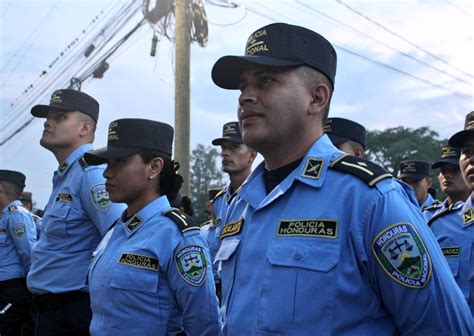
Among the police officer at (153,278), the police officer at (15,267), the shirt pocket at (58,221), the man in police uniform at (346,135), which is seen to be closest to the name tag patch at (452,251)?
the man in police uniform at (346,135)

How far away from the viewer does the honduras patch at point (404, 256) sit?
6.21 ft

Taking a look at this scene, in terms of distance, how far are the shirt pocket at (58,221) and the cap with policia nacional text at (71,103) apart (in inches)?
36.4

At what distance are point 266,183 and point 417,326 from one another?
2.60 feet

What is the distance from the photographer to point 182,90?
10.6 m

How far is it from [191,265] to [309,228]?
4.68ft

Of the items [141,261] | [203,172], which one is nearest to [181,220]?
[141,261]

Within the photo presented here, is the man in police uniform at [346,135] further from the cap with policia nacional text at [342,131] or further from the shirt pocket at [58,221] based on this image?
the shirt pocket at [58,221]

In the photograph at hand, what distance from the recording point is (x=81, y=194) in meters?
4.57

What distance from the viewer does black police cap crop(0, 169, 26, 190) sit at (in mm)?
8539

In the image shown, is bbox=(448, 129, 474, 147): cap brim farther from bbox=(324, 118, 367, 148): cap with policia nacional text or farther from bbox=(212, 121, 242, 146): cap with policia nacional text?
bbox=(212, 121, 242, 146): cap with policia nacional text

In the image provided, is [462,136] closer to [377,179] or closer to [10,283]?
[377,179]

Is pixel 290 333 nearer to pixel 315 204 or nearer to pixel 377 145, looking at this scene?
pixel 315 204

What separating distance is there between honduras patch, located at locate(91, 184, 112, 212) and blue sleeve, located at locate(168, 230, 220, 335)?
121cm

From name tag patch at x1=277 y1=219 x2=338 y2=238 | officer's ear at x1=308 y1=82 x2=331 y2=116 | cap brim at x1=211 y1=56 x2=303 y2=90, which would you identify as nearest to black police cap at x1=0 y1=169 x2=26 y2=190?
cap brim at x1=211 y1=56 x2=303 y2=90
